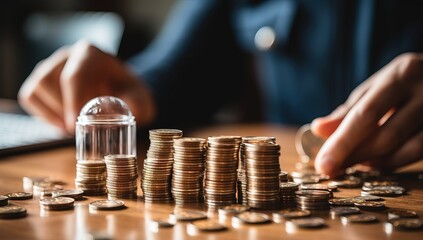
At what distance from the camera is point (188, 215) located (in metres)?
0.83

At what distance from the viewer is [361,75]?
2189 mm

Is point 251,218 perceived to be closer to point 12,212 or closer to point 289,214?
point 289,214

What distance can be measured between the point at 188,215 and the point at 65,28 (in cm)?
300

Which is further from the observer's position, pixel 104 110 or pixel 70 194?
pixel 104 110

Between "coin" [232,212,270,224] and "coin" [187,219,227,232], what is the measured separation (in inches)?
1.1

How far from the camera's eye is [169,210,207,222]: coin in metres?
0.82

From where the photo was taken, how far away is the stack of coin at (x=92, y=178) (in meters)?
1.02

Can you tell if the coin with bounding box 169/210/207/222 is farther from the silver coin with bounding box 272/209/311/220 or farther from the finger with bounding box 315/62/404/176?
the finger with bounding box 315/62/404/176

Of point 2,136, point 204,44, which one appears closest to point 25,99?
point 2,136

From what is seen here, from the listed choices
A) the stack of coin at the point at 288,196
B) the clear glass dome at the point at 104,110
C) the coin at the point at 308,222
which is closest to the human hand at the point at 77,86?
the clear glass dome at the point at 104,110

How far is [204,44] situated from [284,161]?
1225 millimetres

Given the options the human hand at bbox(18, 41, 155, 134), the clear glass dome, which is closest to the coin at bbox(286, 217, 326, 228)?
the clear glass dome

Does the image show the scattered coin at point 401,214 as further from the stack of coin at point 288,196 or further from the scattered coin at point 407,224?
the stack of coin at point 288,196

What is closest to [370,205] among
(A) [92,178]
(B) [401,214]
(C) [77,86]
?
(B) [401,214]
